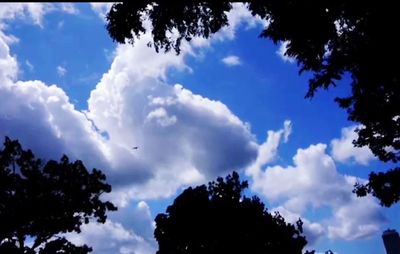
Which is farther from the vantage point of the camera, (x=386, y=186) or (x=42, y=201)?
(x=42, y=201)

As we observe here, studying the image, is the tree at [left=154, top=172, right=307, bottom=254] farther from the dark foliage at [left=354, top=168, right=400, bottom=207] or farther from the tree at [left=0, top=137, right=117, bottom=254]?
the dark foliage at [left=354, top=168, right=400, bottom=207]

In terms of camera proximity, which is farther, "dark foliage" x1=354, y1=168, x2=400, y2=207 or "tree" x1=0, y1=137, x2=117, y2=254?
"tree" x1=0, y1=137, x2=117, y2=254

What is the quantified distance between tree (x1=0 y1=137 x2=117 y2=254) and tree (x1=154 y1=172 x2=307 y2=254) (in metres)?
13.6

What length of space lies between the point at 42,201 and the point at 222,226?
20.3m

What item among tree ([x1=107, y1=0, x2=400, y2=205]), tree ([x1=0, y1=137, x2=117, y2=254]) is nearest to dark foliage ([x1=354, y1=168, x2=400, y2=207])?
tree ([x1=107, y1=0, x2=400, y2=205])

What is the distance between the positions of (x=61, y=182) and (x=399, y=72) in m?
24.7

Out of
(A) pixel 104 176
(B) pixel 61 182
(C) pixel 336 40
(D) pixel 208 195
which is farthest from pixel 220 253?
(C) pixel 336 40

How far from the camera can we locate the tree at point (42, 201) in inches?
1080

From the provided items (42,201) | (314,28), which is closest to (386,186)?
(314,28)

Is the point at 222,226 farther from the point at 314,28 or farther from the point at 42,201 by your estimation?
the point at 314,28

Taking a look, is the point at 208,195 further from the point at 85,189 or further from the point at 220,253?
the point at 85,189

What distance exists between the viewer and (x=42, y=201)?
28188mm

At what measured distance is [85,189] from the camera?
30062 mm

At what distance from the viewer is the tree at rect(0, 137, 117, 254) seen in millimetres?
27438
